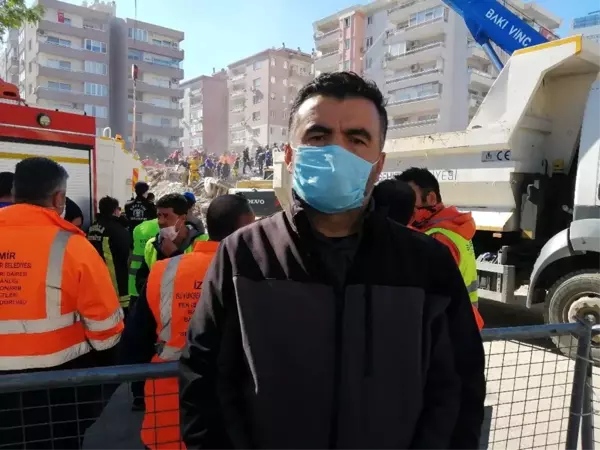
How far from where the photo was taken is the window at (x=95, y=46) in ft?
177

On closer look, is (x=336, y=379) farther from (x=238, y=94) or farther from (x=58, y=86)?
(x=238, y=94)

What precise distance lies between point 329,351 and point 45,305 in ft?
5.01

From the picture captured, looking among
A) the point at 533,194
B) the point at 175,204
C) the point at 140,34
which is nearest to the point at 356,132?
the point at 175,204

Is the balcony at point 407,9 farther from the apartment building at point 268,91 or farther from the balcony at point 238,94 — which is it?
the balcony at point 238,94

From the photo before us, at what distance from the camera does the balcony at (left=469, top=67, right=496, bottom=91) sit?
39625 millimetres

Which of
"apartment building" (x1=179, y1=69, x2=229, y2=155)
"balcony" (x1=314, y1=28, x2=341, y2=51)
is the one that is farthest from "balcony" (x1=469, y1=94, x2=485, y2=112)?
"apartment building" (x1=179, y1=69, x2=229, y2=155)

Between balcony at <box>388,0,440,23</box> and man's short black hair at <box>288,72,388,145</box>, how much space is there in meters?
44.8

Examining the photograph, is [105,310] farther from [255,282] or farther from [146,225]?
[146,225]

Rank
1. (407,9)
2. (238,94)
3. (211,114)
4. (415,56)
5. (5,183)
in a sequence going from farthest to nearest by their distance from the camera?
(211,114)
(238,94)
(407,9)
(415,56)
(5,183)

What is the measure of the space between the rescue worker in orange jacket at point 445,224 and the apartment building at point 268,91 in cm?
5820

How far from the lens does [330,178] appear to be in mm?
1320

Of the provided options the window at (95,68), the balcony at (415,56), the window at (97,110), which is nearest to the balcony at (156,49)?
the window at (95,68)

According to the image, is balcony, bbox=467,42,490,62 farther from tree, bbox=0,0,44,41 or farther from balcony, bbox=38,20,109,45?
balcony, bbox=38,20,109,45

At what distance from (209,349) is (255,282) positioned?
21 cm
